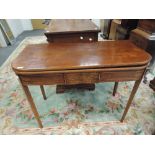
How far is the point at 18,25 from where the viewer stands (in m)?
4.55

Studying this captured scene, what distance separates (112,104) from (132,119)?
11.2 inches

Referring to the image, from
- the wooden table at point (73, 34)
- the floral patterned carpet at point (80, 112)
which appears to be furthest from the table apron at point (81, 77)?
the wooden table at point (73, 34)

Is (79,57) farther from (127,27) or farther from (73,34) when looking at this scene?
(127,27)

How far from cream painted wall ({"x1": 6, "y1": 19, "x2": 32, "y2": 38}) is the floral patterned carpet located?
2.90 meters

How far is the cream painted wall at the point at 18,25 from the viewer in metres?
4.04

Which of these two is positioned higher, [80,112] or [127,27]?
[127,27]

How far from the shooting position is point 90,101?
1.65 meters

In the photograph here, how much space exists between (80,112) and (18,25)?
437cm

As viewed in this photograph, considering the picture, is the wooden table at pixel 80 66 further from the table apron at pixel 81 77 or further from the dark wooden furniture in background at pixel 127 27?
the dark wooden furniture in background at pixel 127 27

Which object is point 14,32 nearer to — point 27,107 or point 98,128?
point 27,107

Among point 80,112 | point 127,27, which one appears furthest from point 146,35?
point 80,112

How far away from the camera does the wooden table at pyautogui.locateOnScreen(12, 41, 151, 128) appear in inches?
34.7

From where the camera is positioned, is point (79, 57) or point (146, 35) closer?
point (79, 57)

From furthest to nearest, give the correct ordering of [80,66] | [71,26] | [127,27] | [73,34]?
[127,27] < [71,26] < [73,34] < [80,66]
